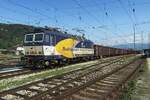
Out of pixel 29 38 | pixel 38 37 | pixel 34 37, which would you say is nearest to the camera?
pixel 38 37

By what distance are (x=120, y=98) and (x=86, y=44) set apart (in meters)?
25.0

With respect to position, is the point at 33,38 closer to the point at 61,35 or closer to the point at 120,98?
the point at 61,35

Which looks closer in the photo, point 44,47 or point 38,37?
point 44,47

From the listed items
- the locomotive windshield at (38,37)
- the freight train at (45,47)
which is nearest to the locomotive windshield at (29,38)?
the freight train at (45,47)

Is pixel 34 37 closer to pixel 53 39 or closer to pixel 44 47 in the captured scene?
pixel 44 47

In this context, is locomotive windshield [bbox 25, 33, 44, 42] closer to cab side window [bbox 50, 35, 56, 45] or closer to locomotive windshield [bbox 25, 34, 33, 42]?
locomotive windshield [bbox 25, 34, 33, 42]

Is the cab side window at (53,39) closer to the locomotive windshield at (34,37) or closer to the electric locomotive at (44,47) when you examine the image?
the electric locomotive at (44,47)

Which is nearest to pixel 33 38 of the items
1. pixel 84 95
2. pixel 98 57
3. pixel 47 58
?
pixel 47 58

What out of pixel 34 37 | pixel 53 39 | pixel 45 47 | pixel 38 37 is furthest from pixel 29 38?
pixel 53 39

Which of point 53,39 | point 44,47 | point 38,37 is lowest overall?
point 44,47

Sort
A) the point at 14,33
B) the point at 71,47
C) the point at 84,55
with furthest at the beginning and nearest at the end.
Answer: the point at 14,33, the point at 84,55, the point at 71,47

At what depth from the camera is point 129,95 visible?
34.7 ft

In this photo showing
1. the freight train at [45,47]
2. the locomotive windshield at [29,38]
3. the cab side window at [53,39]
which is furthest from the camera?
the cab side window at [53,39]

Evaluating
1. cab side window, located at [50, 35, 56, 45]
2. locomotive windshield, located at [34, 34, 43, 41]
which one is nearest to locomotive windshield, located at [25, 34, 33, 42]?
locomotive windshield, located at [34, 34, 43, 41]
